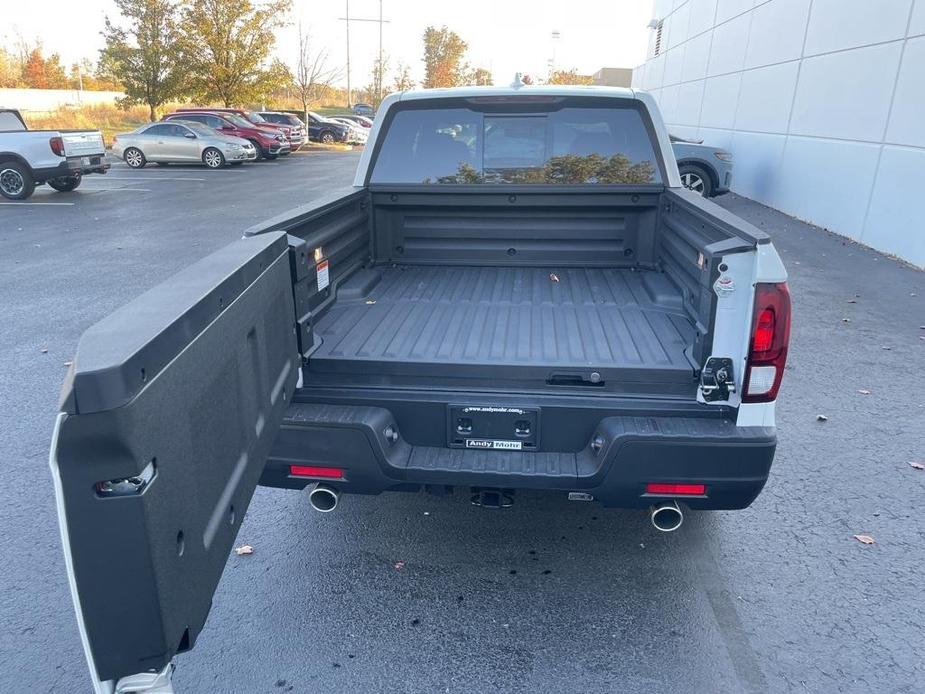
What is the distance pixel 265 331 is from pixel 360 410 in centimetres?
68

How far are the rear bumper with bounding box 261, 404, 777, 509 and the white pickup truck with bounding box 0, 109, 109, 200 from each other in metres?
15.7

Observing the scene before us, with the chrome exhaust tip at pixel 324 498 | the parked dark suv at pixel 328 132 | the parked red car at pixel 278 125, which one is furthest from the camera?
the parked dark suv at pixel 328 132

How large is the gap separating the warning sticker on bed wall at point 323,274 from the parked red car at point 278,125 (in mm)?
25595

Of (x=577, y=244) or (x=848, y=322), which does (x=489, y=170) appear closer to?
(x=577, y=244)

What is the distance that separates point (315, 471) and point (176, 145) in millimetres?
23632

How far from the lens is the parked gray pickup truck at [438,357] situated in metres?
1.46

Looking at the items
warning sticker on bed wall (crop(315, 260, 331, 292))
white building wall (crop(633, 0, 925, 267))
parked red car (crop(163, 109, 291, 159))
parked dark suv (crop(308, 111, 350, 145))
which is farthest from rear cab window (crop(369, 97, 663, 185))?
parked dark suv (crop(308, 111, 350, 145))

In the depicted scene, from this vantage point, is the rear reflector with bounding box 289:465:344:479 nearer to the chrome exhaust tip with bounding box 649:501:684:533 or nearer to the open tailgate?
the open tailgate

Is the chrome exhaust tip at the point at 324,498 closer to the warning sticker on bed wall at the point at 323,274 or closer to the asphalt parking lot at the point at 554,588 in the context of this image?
the asphalt parking lot at the point at 554,588

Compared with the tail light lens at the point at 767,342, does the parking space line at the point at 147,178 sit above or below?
below

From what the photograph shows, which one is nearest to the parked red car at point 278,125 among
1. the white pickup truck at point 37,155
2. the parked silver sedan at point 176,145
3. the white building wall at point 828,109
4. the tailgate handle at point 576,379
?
the parked silver sedan at point 176,145

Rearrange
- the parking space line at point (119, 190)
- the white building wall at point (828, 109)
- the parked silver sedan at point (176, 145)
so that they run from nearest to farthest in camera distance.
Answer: the white building wall at point (828, 109)
the parking space line at point (119, 190)
the parked silver sedan at point (176, 145)

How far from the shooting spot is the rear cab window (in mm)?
4328

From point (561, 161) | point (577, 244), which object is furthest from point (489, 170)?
point (577, 244)
